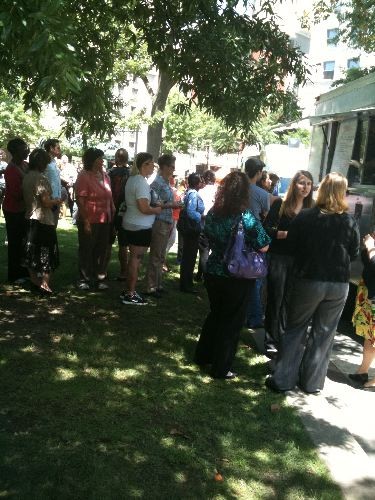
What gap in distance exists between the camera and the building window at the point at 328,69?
54.8 m

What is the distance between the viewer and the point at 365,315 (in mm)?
5215

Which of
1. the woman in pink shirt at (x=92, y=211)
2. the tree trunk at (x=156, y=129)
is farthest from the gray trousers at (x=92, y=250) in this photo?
the tree trunk at (x=156, y=129)

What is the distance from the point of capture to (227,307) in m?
4.86

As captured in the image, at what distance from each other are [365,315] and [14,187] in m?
4.35

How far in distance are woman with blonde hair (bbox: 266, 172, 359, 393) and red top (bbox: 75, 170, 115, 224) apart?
122 inches

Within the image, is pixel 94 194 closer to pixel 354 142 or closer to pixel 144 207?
pixel 144 207

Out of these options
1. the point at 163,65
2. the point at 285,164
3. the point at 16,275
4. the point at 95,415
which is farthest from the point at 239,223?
the point at 285,164

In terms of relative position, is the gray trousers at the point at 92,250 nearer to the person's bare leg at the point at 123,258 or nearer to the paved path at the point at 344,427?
the person's bare leg at the point at 123,258

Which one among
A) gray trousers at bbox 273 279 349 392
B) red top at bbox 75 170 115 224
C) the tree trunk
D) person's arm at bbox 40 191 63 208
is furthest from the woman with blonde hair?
the tree trunk

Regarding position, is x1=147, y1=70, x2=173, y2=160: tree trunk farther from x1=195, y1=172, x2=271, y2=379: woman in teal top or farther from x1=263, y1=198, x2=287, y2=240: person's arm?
x1=195, y1=172, x2=271, y2=379: woman in teal top

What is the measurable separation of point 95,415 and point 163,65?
468 cm

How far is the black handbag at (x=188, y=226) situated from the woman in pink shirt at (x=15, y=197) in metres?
2.03

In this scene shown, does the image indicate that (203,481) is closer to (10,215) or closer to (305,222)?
(305,222)

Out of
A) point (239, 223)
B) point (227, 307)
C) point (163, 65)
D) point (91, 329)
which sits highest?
point (163, 65)
